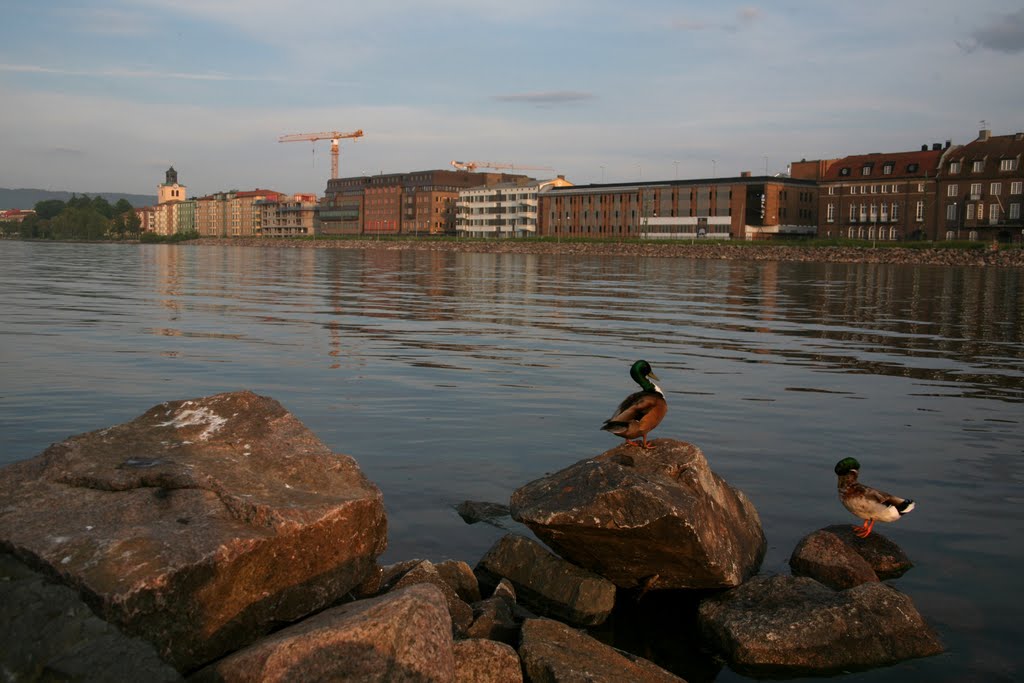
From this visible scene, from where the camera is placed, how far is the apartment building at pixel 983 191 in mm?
121125

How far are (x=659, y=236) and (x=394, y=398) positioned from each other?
15112cm

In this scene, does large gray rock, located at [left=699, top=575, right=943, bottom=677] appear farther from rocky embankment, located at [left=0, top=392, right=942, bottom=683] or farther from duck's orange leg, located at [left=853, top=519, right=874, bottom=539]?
duck's orange leg, located at [left=853, top=519, right=874, bottom=539]

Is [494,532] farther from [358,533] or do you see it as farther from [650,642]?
[358,533]

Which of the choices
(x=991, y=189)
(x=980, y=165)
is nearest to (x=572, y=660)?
(x=991, y=189)

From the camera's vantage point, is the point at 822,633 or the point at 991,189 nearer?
the point at 822,633

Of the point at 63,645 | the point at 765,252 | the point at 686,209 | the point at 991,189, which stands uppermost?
the point at 991,189

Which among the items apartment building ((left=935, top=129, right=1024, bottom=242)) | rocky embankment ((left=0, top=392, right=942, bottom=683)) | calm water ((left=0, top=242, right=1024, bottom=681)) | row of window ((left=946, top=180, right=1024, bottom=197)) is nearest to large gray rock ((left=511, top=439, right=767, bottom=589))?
rocky embankment ((left=0, top=392, right=942, bottom=683))

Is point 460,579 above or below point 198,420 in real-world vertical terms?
below

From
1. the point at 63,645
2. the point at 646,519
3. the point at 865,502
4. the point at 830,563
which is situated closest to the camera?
the point at 63,645

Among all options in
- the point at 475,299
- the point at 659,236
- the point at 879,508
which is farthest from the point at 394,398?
the point at 659,236

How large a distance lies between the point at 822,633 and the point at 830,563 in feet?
4.93

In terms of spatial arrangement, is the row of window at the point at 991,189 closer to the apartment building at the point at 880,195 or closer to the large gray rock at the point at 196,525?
the apartment building at the point at 880,195

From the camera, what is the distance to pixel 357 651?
530cm

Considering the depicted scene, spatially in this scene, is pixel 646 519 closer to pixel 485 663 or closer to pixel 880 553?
pixel 485 663
